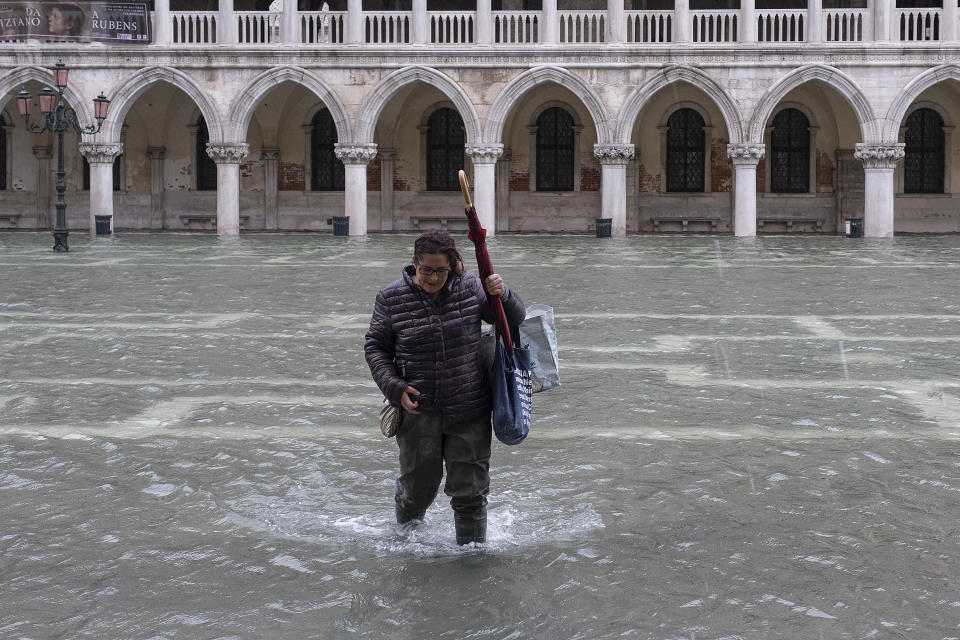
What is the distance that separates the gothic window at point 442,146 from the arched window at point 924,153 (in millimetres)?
11439

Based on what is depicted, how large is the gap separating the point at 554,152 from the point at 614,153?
3.56 metres

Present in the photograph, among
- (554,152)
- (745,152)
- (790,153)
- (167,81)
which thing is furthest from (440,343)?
(790,153)

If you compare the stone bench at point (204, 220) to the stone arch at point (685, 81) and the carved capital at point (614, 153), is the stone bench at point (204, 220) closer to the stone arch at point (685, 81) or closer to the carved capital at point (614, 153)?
the carved capital at point (614, 153)

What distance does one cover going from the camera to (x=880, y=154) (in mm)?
29891

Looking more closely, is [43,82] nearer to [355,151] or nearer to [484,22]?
[355,151]

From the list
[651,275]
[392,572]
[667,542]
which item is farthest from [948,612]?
[651,275]

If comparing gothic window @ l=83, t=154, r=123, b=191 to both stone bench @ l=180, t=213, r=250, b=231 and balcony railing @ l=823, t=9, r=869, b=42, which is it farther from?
balcony railing @ l=823, t=9, r=869, b=42

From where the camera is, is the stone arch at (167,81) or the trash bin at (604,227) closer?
the trash bin at (604,227)

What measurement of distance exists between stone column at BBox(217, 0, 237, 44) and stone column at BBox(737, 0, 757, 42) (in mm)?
11972

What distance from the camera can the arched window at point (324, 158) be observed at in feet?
113

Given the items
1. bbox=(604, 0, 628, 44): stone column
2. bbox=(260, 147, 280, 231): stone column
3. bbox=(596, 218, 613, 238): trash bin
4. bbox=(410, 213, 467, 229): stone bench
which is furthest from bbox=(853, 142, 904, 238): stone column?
bbox=(260, 147, 280, 231): stone column

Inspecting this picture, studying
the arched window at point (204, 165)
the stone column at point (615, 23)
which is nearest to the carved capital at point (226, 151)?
the arched window at point (204, 165)

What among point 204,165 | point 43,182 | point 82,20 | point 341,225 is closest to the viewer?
point 82,20

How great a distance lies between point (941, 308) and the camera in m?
14.3
